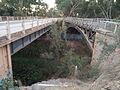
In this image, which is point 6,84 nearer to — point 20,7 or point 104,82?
point 104,82

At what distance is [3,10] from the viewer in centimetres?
4800

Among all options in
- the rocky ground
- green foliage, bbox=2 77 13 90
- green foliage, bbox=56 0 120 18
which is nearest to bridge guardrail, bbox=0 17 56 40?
green foliage, bbox=2 77 13 90

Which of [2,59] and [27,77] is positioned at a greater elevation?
[2,59]

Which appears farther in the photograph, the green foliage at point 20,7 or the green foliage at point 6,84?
the green foliage at point 20,7

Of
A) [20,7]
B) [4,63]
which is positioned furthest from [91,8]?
[4,63]

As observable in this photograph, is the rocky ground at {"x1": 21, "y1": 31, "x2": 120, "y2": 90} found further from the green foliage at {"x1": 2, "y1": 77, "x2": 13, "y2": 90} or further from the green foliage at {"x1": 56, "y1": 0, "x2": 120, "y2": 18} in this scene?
the green foliage at {"x1": 56, "y1": 0, "x2": 120, "y2": 18}

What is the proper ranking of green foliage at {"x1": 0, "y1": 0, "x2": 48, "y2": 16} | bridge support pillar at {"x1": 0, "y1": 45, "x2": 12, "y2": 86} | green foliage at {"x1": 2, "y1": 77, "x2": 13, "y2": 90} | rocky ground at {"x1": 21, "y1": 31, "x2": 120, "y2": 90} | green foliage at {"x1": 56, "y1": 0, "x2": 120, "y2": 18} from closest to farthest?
rocky ground at {"x1": 21, "y1": 31, "x2": 120, "y2": 90} → green foliage at {"x1": 2, "y1": 77, "x2": 13, "y2": 90} → bridge support pillar at {"x1": 0, "y1": 45, "x2": 12, "y2": 86} → green foliage at {"x1": 0, "y1": 0, "x2": 48, "y2": 16} → green foliage at {"x1": 56, "y1": 0, "x2": 120, "y2": 18}

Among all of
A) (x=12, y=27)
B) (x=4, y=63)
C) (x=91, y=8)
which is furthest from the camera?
(x=91, y=8)

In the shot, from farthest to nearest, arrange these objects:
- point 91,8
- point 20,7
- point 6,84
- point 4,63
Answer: point 20,7 → point 91,8 → point 4,63 → point 6,84

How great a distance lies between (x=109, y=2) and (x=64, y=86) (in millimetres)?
42144

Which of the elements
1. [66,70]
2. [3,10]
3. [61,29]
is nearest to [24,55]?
[61,29]

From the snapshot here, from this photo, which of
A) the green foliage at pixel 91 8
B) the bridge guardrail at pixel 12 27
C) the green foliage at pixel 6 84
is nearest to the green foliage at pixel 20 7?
the green foliage at pixel 91 8

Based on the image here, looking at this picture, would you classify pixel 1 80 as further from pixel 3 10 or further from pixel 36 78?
pixel 3 10

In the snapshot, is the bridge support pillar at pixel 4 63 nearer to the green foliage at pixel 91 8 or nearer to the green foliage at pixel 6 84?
the green foliage at pixel 6 84
